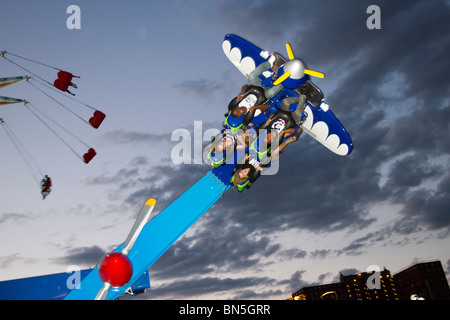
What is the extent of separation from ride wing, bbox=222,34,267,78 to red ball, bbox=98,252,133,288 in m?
4.98

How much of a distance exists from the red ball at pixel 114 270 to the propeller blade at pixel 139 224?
0.24 meters

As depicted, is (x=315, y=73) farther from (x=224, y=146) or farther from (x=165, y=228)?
(x=165, y=228)

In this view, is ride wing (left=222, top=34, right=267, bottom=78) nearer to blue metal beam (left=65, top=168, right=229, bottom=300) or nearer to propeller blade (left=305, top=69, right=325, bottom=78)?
propeller blade (left=305, top=69, right=325, bottom=78)

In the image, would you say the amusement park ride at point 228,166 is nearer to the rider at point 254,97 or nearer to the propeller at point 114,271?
the rider at point 254,97

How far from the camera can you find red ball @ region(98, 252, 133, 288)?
3.56 m

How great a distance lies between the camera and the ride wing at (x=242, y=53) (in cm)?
675

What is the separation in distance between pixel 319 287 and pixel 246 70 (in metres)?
107

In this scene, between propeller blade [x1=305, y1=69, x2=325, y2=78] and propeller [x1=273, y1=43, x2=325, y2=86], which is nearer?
propeller [x1=273, y1=43, x2=325, y2=86]

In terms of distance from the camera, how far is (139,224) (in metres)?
4.01

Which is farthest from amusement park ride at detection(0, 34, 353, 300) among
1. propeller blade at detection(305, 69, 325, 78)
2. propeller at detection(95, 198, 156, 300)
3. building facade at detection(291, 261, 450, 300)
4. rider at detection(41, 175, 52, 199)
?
building facade at detection(291, 261, 450, 300)

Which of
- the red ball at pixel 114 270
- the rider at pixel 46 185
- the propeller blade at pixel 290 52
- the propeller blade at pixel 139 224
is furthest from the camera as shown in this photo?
the rider at pixel 46 185

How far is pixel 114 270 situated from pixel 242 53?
17.4ft

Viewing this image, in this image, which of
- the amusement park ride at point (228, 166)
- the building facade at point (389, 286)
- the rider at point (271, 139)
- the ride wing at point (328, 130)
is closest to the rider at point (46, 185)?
the amusement park ride at point (228, 166)

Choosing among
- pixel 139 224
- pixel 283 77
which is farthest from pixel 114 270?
pixel 283 77
